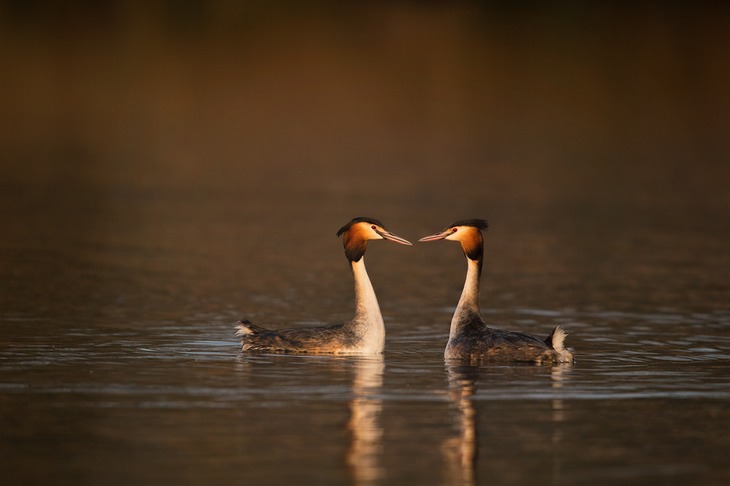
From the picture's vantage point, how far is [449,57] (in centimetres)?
Answer: 7069

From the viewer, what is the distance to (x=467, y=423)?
13711mm

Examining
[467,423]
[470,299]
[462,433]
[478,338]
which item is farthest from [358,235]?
[462,433]

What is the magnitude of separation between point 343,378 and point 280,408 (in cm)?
165

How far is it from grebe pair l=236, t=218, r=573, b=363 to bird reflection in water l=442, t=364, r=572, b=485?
25 centimetres

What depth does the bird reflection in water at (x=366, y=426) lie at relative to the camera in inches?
479

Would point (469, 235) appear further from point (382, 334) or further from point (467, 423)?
point (467, 423)

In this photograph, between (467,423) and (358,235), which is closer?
(467,423)

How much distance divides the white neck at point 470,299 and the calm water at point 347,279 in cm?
46

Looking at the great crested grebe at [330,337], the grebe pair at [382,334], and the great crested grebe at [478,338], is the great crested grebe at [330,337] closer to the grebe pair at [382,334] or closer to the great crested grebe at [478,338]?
the grebe pair at [382,334]

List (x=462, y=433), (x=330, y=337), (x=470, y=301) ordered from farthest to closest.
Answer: (x=470, y=301) < (x=330, y=337) < (x=462, y=433)

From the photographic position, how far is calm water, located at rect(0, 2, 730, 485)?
42.4 ft

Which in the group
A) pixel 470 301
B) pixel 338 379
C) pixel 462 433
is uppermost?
pixel 470 301

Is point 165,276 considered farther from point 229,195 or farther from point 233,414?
point 229,195

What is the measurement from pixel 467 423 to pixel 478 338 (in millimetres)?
3398
